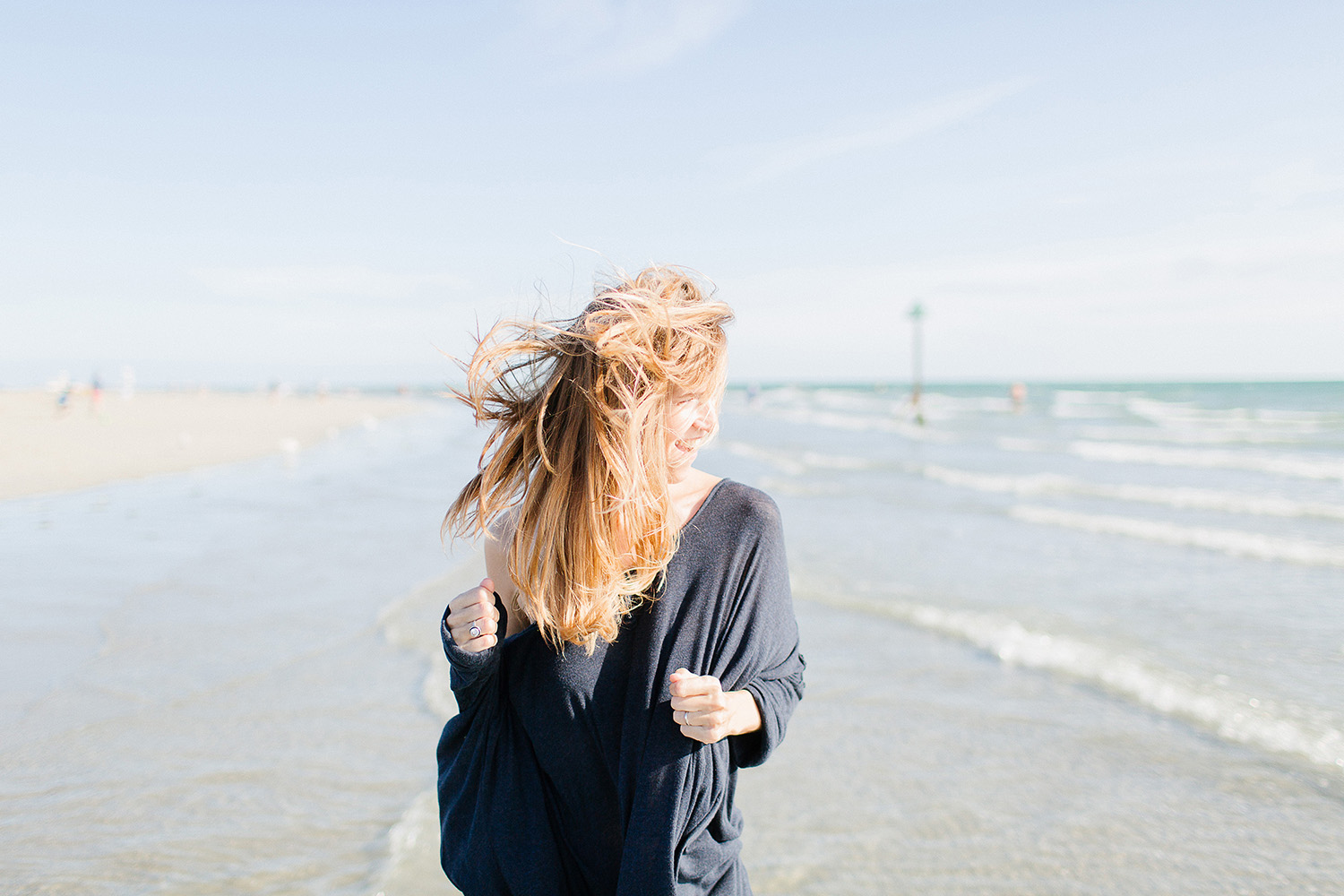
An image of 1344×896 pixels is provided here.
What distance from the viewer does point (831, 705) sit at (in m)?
4.66

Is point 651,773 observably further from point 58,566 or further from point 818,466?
point 818,466

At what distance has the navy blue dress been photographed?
1565mm

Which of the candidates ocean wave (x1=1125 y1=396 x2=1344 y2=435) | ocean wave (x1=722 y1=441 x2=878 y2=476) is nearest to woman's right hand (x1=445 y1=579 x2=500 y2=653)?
ocean wave (x1=722 y1=441 x2=878 y2=476)

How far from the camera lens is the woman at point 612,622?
1523 mm

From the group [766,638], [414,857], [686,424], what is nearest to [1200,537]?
[414,857]

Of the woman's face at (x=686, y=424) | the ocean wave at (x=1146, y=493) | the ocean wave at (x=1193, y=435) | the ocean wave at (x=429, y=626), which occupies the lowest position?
the ocean wave at (x=1193, y=435)

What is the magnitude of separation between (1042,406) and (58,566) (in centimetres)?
4892

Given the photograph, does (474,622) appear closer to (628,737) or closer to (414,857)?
(628,737)

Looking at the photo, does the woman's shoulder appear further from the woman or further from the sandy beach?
the sandy beach

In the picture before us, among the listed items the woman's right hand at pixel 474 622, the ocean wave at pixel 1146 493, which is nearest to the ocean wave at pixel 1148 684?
the woman's right hand at pixel 474 622

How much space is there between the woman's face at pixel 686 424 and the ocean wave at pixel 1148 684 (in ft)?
13.9

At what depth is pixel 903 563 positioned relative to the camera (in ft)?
26.6

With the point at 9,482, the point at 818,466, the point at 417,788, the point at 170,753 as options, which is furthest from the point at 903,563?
the point at 9,482

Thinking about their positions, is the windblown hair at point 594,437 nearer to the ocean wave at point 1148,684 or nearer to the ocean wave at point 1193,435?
the ocean wave at point 1148,684
